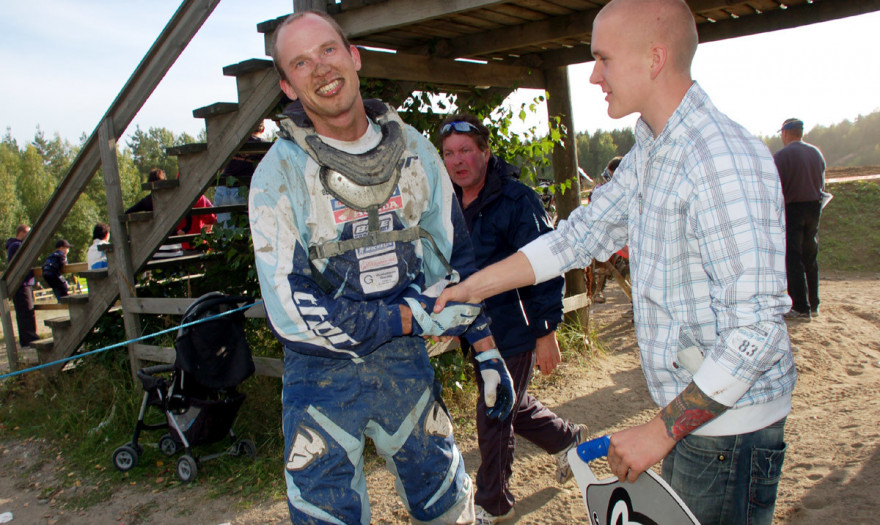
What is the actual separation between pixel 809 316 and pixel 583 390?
354 centimetres

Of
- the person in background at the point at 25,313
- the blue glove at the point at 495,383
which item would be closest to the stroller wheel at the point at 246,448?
the blue glove at the point at 495,383

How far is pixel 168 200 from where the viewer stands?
5.25 meters

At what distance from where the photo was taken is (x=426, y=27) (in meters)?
5.09

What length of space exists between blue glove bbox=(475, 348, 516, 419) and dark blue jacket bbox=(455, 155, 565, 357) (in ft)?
3.04

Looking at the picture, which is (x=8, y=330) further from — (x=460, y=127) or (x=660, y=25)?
(x=660, y=25)

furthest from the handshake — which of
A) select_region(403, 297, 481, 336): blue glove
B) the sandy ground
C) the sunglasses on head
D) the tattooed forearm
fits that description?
the sandy ground

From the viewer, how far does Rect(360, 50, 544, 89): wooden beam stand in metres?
4.83

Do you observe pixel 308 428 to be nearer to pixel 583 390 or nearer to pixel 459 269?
pixel 459 269

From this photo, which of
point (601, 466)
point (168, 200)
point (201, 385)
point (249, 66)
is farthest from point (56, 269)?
point (601, 466)

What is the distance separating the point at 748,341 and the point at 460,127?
8.24 ft

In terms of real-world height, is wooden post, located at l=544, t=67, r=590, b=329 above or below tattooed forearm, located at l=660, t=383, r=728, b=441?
above

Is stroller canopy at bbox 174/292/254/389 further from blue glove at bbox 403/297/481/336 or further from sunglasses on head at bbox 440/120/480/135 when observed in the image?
blue glove at bbox 403/297/481/336

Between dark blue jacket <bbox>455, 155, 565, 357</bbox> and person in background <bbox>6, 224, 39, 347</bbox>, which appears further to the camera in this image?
person in background <bbox>6, 224, 39, 347</bbox>

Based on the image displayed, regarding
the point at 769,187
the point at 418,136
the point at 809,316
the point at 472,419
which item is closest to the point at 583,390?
the point at 472,419
